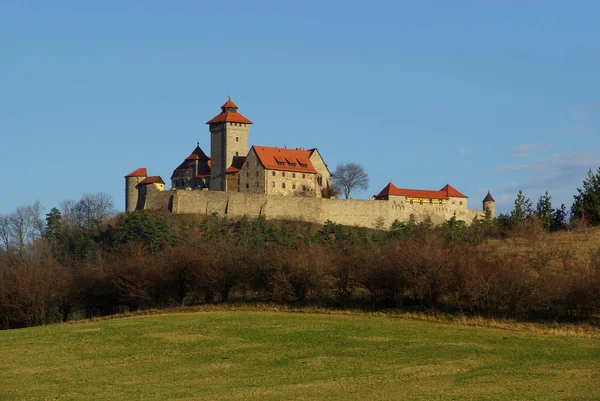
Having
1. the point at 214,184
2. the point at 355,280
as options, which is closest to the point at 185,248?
the point at 355,280

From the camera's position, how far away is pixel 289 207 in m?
85.6

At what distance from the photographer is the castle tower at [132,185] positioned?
8906cm

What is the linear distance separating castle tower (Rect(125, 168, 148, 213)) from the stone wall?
2918mm

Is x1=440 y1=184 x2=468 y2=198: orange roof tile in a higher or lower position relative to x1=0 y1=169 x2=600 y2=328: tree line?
higher

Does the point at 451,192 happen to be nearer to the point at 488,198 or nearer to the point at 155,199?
the point at 488,198

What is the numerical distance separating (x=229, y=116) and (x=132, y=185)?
11207 mm

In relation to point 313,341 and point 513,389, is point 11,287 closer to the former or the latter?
point 313,341

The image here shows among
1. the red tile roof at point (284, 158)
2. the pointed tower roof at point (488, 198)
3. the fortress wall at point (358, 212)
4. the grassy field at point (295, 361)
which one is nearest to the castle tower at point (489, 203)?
the pointed tower roof at point (488, 198)

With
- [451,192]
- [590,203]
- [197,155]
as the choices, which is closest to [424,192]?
[451,192]

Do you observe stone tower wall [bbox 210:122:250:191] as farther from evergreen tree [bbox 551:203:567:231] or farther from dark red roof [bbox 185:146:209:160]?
evergreen tree [bbox 551:203:567:231]

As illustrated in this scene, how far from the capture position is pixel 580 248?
4169 cm

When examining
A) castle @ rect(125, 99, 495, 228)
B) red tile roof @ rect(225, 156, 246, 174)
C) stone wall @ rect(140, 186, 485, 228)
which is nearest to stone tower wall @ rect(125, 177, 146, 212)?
castle @ rect(125, 99, 495, 228)

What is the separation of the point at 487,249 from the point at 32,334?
780 inches

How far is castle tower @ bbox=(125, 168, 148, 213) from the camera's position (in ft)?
292
